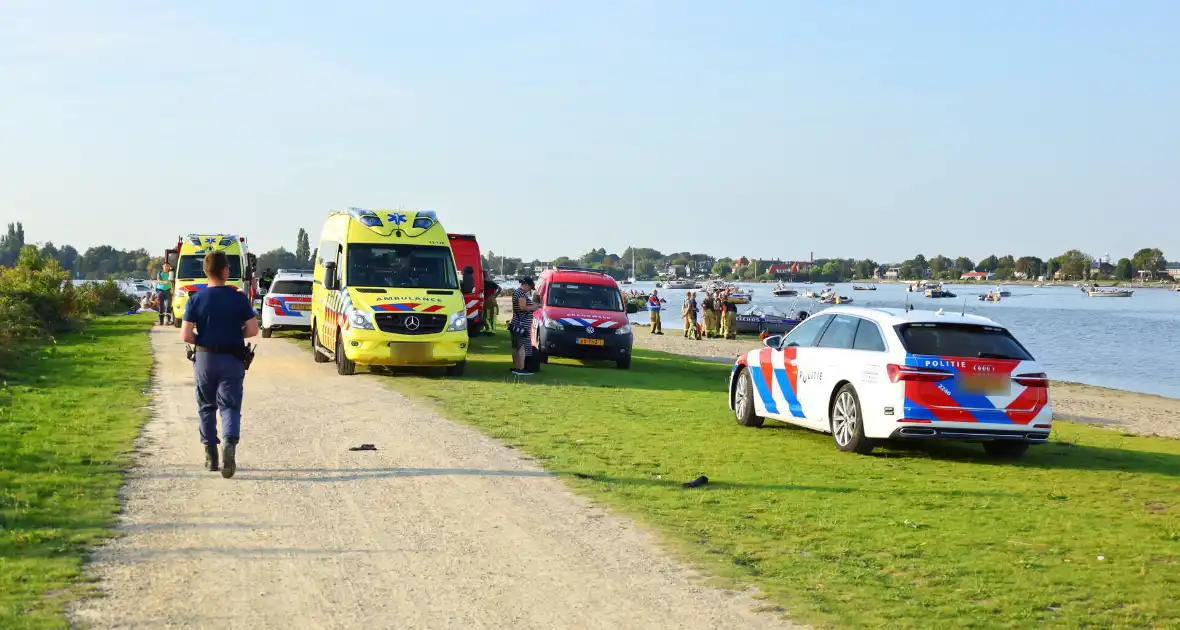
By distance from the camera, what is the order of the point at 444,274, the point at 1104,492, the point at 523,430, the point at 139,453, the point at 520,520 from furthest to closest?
the point at 444,274 → the point at 523,430 → the point at 139,453 → the point at 1104,492 → the point at 520,520

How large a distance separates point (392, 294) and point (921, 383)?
10.9 meters

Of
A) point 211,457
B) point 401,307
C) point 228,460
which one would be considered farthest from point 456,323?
point 228,460

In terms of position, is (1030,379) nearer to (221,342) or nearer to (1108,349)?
(221,342)

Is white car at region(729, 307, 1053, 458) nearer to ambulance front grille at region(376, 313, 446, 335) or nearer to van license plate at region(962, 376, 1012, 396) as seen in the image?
van license plate at region(962, 376, 1012, 396)

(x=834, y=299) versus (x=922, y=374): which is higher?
(x=922, y=374)

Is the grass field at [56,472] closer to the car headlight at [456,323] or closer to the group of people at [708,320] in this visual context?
→ the car headlight at [456,323]

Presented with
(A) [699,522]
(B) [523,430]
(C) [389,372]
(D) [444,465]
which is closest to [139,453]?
(D) [444,465]

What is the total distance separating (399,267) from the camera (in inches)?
791

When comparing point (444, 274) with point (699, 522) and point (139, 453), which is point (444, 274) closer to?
point (139, 453)

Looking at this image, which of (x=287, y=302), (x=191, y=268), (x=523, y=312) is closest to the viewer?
(x=523, y=312)

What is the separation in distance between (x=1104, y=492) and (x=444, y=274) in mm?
12817

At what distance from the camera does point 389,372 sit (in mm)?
20328

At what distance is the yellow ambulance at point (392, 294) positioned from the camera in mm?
18922

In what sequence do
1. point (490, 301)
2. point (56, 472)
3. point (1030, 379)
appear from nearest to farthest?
point (56, 472)
point (1030, 379)
point (490, 301)
